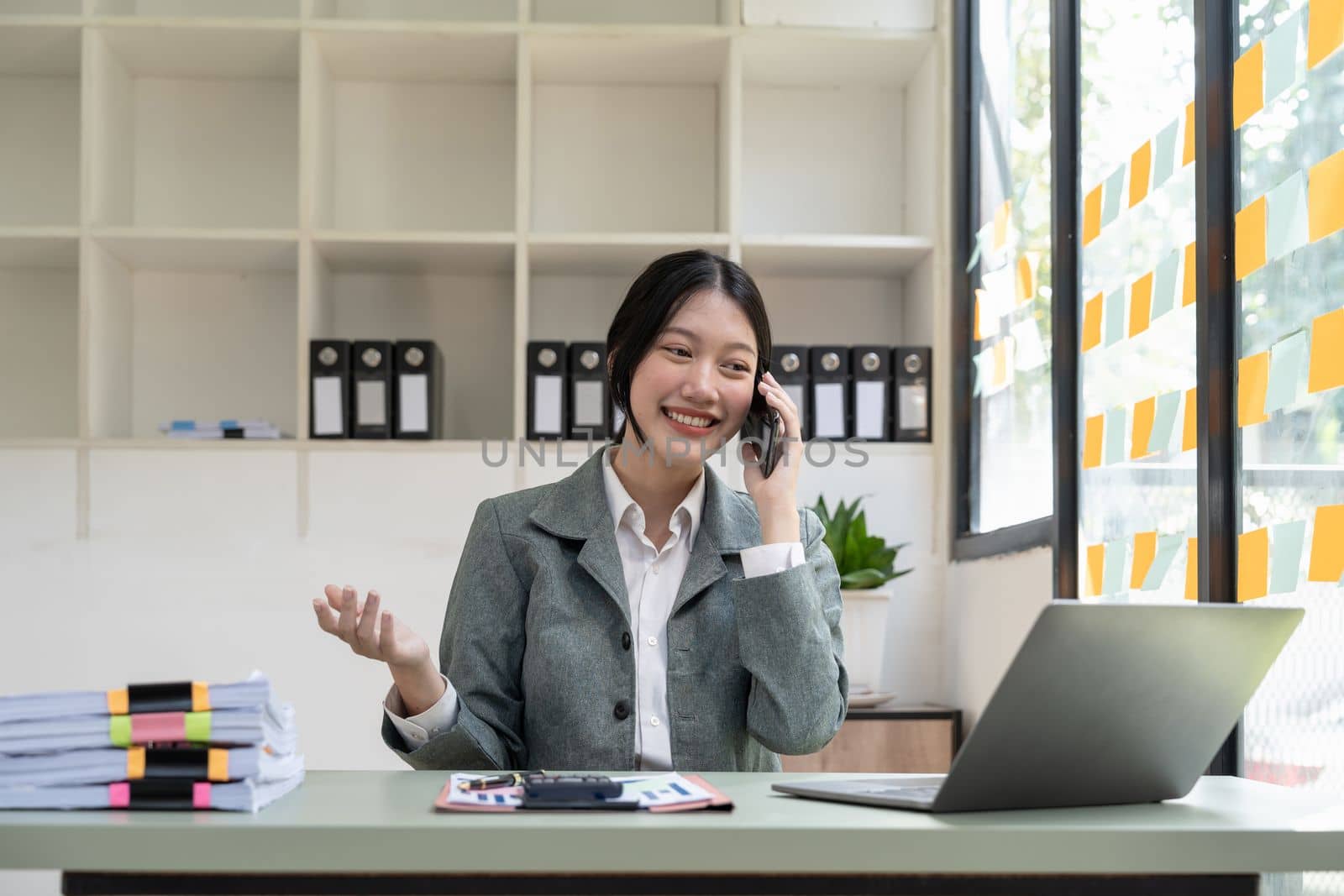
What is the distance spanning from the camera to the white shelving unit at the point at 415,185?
341 centimetres

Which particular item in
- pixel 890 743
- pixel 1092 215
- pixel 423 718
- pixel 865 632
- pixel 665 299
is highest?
pixel 1092 215

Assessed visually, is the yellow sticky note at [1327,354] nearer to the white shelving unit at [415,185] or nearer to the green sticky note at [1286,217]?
the green sticky note at [1286,217]

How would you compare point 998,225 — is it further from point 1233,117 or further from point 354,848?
point 354,848

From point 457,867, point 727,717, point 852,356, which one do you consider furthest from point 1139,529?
point 457,867

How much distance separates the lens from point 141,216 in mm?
3695

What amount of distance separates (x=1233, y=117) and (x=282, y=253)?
2370mm

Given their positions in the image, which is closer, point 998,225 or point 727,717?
point 727,717

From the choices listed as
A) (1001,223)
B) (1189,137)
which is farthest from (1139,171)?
(1001,223)

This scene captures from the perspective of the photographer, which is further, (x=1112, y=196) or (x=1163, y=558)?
(x=1112, y=196)

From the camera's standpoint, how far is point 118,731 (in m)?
0.98

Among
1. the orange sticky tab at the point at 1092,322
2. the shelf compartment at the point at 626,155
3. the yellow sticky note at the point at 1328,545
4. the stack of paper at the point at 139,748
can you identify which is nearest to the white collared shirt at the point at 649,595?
the stack of paper at the point at 139,748

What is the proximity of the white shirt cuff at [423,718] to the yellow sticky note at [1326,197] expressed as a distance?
1.15 metres

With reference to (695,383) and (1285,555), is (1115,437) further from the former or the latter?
(695,383)

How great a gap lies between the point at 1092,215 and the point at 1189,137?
1.49ft
